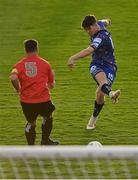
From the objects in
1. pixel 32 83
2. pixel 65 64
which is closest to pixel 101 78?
pixel 32 83

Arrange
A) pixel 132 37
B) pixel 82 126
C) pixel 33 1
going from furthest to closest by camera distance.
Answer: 1. pixel 33 1
2. pixel 132 37
3. pixel 82 126

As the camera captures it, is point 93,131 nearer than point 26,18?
Yes

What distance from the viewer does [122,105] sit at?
1201cm

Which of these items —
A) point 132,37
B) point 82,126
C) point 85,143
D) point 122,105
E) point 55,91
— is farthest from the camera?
point 132,37

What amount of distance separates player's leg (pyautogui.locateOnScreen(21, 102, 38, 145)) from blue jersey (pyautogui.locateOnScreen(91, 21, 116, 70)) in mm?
1420

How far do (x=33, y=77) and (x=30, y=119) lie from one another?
604mm

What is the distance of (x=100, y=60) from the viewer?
10594 mm

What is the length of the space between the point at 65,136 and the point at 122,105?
1.83 m

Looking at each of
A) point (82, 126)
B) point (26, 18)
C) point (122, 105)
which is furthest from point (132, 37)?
point (82, 126)

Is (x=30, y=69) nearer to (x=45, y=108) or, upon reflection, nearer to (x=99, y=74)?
(x=45, y=108)

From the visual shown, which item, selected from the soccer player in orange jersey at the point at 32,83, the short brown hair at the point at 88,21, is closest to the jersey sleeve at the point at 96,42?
the short brown hair at the point at 88,21

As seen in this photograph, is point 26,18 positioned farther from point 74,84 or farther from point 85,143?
point 85,143

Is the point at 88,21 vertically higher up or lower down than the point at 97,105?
higher up

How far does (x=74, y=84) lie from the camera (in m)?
13.2
